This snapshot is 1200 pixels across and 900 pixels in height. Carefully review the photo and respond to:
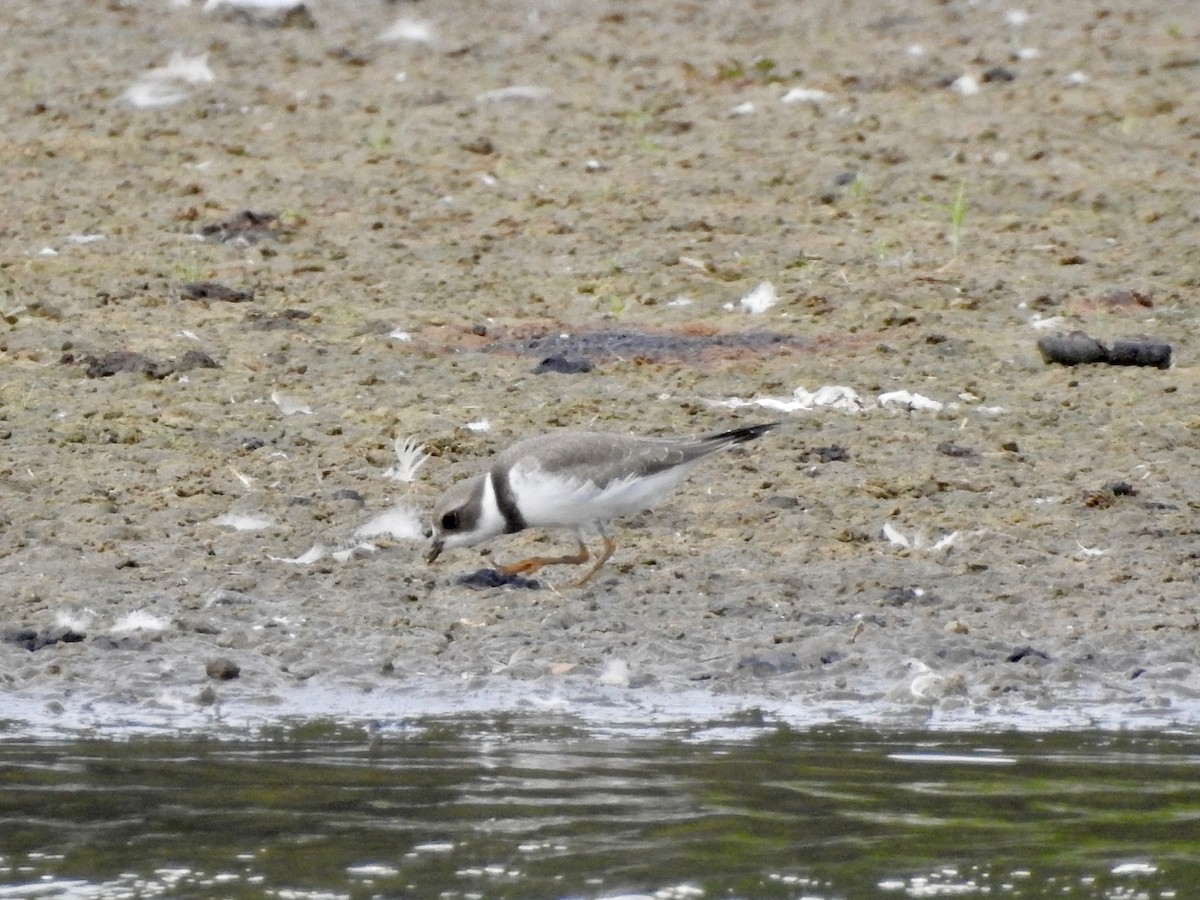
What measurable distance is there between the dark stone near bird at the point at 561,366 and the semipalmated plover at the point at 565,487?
1.91 m

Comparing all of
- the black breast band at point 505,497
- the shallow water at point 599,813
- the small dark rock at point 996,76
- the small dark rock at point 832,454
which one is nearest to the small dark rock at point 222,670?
the shallow water at point 599,813

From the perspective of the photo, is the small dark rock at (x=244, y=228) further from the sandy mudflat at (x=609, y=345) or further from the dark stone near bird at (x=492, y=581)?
the dark stone near bird at (x=492, y=581)

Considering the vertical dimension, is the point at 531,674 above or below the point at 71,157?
below

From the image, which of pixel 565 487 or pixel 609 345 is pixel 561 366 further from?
pixel 565 487

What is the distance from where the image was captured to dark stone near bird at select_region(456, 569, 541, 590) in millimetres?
8484

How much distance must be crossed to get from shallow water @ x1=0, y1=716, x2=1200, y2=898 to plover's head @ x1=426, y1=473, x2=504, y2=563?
1.29m

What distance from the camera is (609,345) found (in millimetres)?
11062

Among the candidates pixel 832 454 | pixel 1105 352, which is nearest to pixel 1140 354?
pixel 1105 352

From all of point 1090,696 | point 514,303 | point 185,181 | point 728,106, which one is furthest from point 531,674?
point 728,106

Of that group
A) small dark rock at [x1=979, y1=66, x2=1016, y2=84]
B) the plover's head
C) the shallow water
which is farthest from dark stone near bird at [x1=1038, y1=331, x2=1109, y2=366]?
small dark rock at [x1=979, y1=66, x2=1016, y2=84]

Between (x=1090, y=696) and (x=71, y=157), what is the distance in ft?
27.0

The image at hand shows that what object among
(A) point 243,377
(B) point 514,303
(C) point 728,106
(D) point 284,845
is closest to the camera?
(D) point 284,845

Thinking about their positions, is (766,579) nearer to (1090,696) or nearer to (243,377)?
(1090,696)

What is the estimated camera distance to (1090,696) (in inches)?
295
